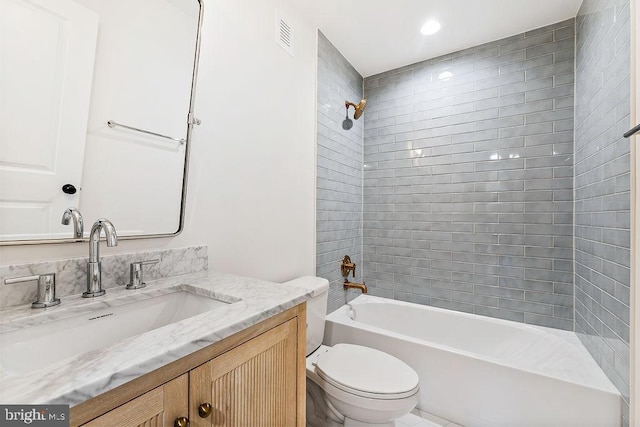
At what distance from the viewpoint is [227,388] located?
2.38 feet

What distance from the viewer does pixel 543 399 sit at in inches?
56.7

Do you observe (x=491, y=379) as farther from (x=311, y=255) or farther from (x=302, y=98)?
(x=302, y=98)

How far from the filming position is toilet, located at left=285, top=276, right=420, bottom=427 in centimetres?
129

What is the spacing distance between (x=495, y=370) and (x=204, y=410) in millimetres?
1543

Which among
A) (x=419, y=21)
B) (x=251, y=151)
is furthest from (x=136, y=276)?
(x=419, y=21)

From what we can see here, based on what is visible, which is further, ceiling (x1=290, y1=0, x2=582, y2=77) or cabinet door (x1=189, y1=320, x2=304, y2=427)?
ceiling (x1=290, y1=0, x2=582, y2=77)

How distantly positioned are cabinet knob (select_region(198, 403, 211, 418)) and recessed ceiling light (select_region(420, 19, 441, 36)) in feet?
8.00

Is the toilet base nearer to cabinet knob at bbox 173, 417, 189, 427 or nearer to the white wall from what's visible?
the white wall

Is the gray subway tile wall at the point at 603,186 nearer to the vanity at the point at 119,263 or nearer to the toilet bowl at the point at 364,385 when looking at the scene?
the toilet bowl at the point at 364,385

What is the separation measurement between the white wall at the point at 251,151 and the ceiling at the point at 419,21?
21 cm

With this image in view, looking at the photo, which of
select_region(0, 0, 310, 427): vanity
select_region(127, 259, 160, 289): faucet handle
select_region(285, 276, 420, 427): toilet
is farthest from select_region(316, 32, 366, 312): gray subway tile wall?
select_region(127, 259, 160, 289): faucet handle

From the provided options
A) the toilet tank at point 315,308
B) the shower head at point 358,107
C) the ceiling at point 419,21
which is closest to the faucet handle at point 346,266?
the toilet tank at point 315,308

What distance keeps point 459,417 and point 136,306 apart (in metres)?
1.78

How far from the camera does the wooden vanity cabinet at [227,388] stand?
1.72 ft
